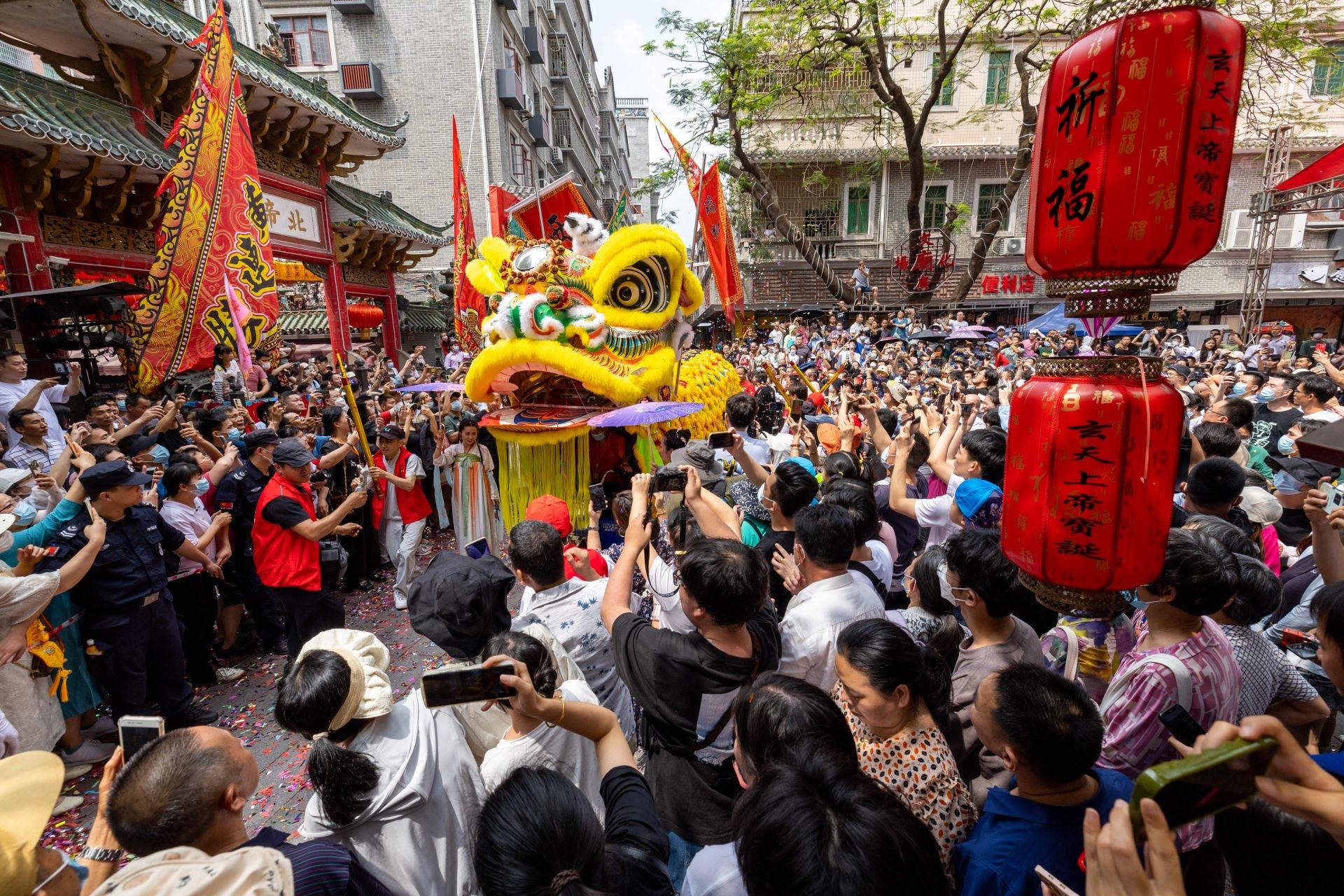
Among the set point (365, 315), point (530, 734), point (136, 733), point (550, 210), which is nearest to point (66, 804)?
point (136, 733)

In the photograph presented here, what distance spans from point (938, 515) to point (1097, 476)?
151 cm

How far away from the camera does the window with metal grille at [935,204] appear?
809 inches

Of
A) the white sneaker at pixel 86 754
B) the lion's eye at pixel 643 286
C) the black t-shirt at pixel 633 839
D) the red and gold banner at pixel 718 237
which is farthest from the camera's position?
the red and gold banner at pixel 718 237

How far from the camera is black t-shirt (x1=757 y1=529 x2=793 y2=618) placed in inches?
116

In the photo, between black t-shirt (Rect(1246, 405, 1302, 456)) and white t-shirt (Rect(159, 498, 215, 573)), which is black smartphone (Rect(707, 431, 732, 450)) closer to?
white t-shirt (Rect(159, 498, 215, 573))

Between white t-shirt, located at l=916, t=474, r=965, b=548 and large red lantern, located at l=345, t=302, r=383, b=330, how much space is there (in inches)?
572

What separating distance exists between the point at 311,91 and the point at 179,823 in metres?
12.5

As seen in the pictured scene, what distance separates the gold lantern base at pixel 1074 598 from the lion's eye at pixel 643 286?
3.51 metres

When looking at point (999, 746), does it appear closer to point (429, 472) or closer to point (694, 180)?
point (429, 472)

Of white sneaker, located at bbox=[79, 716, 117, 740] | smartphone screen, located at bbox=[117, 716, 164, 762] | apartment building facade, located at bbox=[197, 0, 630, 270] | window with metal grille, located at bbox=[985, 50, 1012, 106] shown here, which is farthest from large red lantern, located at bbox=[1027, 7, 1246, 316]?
window with metal grille, located at bbox=[985, 50, 1012, 106]

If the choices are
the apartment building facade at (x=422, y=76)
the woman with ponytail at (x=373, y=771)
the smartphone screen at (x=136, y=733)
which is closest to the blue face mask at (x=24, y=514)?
the smartphone screen at (x=136, y=733)

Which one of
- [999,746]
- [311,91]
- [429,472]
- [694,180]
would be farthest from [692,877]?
[311,91]

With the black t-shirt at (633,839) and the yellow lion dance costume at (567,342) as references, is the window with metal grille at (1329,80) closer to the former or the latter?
the yellow lion dance costume at (567,342)

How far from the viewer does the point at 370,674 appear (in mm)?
1761
